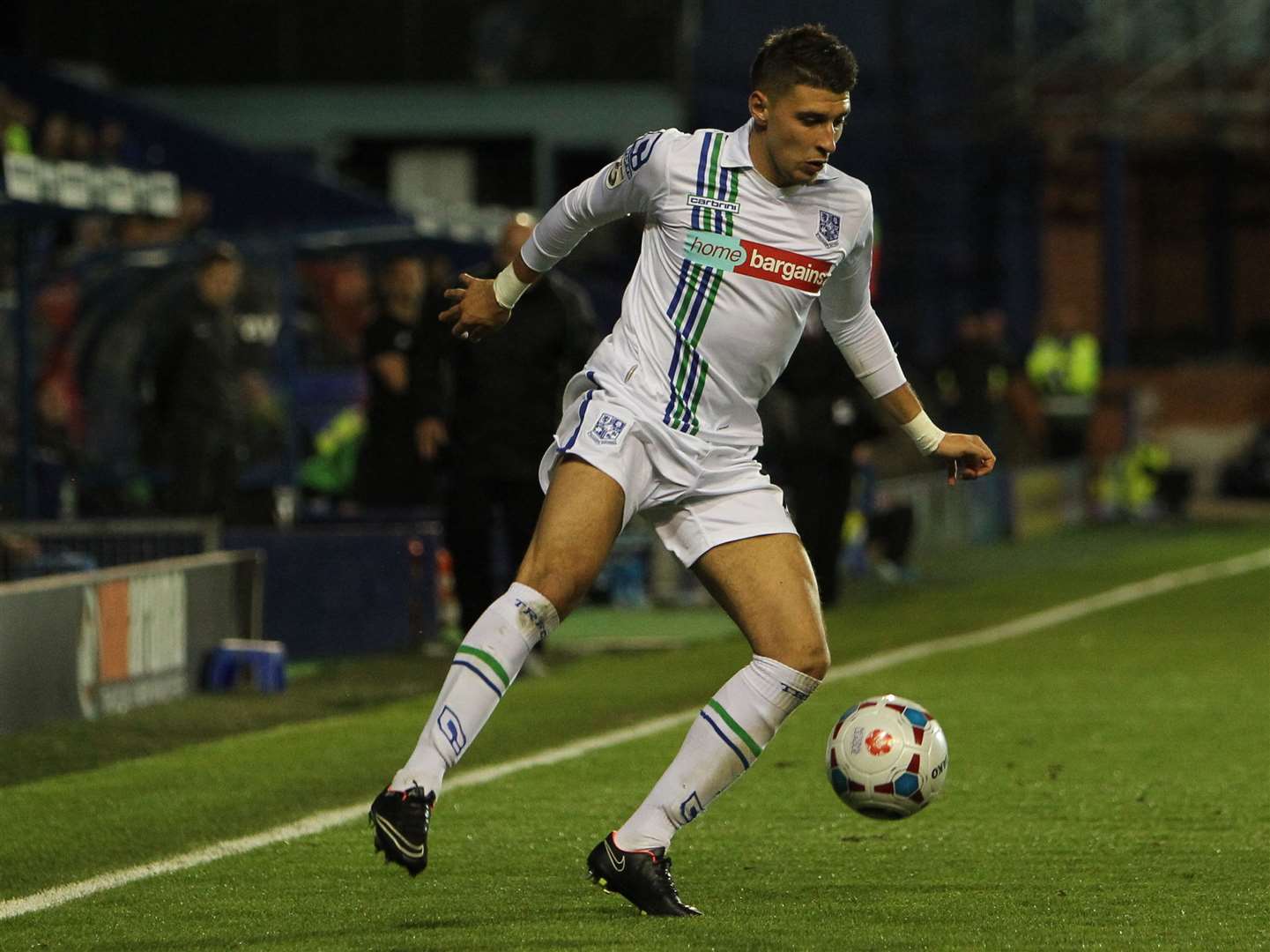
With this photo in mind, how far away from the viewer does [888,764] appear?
6426mm

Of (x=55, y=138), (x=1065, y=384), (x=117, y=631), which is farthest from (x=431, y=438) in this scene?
(x=1065, y=384)

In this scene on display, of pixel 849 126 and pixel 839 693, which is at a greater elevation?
pixel 849 126

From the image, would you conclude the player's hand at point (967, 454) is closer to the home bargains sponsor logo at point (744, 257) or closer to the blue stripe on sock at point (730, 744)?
the home bargains sponsor logo at point (744, 257)

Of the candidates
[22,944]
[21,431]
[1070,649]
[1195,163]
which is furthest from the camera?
[1195,163]

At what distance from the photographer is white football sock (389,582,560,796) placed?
219 inches

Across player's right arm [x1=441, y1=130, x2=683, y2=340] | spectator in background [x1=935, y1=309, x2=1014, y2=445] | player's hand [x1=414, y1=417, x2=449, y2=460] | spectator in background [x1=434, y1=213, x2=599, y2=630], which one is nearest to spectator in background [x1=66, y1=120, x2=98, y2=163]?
spectator in background [x1=935, y1=309, x2=1014, y2=445]

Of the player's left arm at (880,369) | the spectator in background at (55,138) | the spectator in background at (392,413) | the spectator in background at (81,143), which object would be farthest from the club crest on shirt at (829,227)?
the spectator in background at (81,143)

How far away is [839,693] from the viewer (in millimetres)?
11109

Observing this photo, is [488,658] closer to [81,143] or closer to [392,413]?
[392,413]

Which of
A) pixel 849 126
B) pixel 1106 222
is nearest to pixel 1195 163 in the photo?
pixel 1106 222

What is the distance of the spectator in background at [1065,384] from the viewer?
90.4ft

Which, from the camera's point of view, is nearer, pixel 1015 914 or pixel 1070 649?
pixel 1015 914

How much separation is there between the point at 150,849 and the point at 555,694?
13.9 ft

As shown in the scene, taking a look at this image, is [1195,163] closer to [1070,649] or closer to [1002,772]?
[1070,649]
